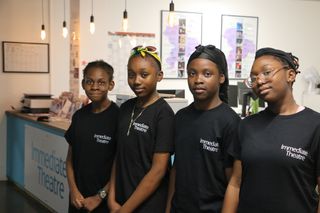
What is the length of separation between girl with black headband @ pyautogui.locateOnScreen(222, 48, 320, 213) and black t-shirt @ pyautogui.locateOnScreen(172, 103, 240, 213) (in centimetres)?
8

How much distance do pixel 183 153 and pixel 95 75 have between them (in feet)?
2.46

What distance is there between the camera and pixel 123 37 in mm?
6004

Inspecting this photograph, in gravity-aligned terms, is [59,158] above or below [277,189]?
below

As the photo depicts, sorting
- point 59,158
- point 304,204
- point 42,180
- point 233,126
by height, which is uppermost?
point 233,126

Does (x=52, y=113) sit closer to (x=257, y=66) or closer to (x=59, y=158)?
(x=59, y=158)

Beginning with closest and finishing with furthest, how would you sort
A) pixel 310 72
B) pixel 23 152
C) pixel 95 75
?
1. pixel 95 75
2. pixel 23 152
3. pixel 310 72

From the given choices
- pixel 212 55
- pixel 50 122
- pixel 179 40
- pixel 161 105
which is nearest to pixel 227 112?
pixel 212 55

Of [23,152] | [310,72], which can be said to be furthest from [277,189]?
[310,72]

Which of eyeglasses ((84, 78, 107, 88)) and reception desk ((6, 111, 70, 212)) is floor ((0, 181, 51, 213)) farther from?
eyeglasses ((84, 78, 107, 88))

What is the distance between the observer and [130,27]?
6027mm

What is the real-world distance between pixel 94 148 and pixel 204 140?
0.72 meters

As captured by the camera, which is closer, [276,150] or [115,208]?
[276,150]

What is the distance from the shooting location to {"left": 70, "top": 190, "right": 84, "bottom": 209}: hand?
222cm

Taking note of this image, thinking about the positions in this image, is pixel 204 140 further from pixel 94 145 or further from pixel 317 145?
pixel 94 145
